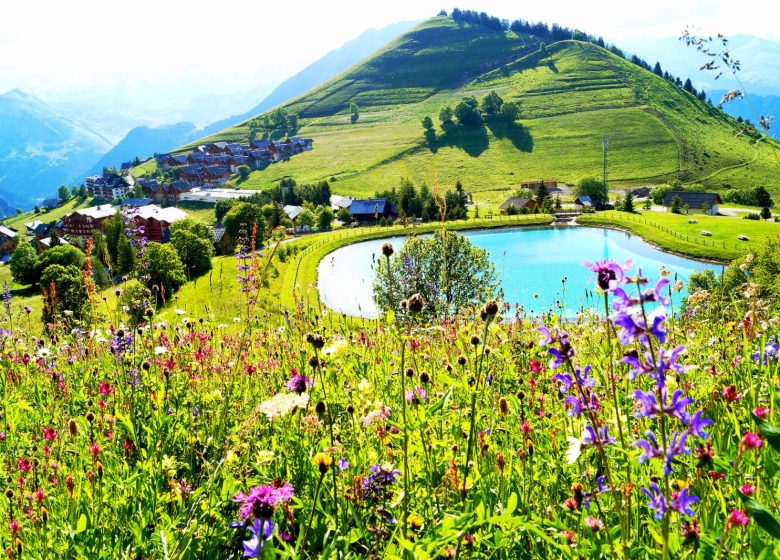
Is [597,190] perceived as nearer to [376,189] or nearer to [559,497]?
[376,189]

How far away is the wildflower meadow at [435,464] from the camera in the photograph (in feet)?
6.12

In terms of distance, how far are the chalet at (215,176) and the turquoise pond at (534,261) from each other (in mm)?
100118

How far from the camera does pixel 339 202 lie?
12394 centimetres

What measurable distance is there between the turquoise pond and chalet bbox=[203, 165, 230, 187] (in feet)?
328

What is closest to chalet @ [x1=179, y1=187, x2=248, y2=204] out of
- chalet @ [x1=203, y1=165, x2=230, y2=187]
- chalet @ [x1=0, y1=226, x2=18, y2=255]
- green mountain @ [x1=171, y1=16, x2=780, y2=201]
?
green mountain @ [x1=171, y1=16, x2=780, y2=201]

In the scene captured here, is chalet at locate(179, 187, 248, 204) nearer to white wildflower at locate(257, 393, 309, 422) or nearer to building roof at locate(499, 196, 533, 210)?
building roof at locate(499, 196, 533, 210)

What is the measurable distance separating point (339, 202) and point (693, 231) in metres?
73.3

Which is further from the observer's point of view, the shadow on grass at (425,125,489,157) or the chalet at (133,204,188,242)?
the shadow on grass at (425,125,489,157)

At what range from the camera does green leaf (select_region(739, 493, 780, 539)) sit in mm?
1623

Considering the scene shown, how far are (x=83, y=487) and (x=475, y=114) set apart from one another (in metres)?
184

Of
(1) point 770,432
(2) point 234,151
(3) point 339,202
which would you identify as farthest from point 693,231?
(2) point 234,151

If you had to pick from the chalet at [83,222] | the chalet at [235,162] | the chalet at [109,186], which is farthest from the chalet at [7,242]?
the chalet at [235,162]

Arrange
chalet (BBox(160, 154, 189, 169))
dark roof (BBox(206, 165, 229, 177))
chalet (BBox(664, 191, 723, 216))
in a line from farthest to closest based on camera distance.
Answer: chalet (BBox(160, 154, 189, 169))
dark roof (BBox(206, 165, 229, 177))
chalet (BBox(664, 191, 723, 216))

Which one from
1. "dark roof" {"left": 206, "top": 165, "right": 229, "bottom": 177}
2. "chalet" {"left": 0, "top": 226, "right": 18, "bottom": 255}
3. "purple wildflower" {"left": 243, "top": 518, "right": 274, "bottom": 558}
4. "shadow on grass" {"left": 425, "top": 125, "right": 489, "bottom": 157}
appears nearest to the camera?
"purple wildflower" {"left": 243, "top": 518, "right": 274, "bottom": 558}
